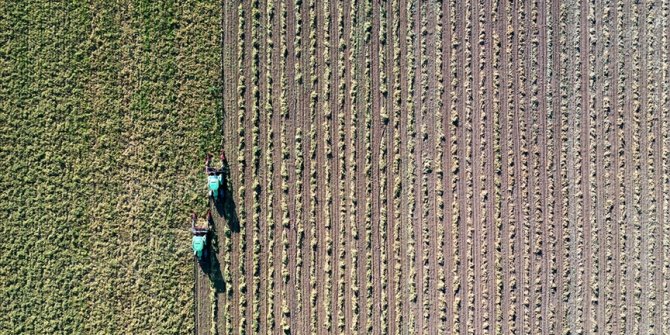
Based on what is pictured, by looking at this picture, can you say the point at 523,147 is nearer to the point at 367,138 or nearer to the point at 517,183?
the point at 517,183

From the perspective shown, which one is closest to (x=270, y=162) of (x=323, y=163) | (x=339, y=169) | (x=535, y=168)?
(x=323, y=163)

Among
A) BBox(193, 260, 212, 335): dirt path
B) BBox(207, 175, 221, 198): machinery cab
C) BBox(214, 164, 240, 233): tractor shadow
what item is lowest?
BBox(193, 260, 212, 335): dirt path

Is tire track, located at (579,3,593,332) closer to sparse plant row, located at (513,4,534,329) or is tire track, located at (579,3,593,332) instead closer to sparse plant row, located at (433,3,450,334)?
sparse plant row, located at (513,4,534,329)

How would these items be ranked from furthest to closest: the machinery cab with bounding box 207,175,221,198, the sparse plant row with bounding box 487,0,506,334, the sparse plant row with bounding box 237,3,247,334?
the sparse plant row with bounding box 487,0,506,334
the sparse plant row with bounding box 237,3,247,334
the machinery cab with bounding box 207,175,221,198

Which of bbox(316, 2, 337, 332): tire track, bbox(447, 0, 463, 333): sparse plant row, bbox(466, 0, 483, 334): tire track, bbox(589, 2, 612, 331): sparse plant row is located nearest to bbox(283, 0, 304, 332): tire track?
bbox(316, 2, 337, 332): tire track

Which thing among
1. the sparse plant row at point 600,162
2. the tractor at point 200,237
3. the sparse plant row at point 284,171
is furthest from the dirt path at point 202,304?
the sparse plant row at point 600,162

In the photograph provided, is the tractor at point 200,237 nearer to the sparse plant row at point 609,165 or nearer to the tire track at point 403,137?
the tire track at point 403,137
